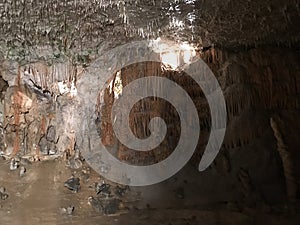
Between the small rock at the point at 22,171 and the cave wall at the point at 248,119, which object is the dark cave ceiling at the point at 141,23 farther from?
the small rock at the point at 22,171

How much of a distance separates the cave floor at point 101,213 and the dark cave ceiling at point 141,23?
1.86 metres

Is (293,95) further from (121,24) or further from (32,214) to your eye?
(32,214)

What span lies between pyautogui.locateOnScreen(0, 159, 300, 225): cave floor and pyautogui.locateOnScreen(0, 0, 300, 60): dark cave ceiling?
1.86 m

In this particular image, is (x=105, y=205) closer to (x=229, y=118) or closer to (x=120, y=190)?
(x=120, y=190)

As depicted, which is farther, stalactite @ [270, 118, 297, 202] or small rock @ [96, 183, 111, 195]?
small rock @ [96, 183, 111, 195]

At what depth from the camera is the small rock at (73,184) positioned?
563 cm

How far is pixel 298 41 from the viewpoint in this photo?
5.52 meters

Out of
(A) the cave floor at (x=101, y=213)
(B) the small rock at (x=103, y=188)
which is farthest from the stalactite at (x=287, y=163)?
(B) the small rock at (x=103, y=188)

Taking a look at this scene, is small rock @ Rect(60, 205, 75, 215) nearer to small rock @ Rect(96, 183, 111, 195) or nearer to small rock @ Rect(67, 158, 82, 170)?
small rock @ Rect(96, 183, 111, 195)

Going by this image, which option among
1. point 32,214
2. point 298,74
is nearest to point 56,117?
point 32,214

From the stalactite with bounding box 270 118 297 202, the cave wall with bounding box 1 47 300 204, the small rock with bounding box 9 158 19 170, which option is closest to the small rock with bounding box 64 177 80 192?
the cave wall with bounding box 1 47 300 204

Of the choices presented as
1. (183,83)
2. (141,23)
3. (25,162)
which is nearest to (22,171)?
(25,162)

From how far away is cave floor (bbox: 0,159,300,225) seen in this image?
4828 mm

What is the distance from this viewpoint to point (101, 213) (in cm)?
516
